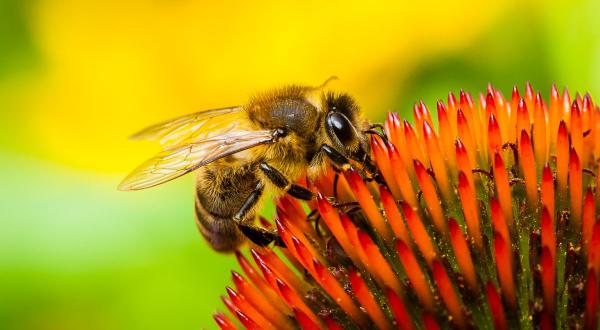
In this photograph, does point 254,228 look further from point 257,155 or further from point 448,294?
point 448,294

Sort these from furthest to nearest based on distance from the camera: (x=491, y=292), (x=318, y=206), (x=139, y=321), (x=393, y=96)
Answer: (x=393, y=96), (x=139, y=321), (x=318, y=206), (x=491, y=292)

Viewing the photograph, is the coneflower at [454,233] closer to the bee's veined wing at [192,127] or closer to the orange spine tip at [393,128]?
the orange spine tip at [393,128]

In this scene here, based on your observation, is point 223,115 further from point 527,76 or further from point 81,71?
point 81,71

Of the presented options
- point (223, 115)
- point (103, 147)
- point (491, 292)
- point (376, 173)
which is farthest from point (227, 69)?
point (491, 292)

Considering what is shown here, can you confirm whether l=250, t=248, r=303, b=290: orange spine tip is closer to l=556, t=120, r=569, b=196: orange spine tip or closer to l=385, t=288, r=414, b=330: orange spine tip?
l=385, t=288, r=414, b=330: orange spine tip

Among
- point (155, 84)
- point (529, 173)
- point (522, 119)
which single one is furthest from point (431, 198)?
point (155, 84)

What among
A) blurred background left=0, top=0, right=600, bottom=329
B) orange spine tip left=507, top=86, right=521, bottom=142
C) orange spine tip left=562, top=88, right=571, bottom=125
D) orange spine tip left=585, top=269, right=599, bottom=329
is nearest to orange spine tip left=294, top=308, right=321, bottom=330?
orange spine tip left=585, top=269, right=599, bottom=329
